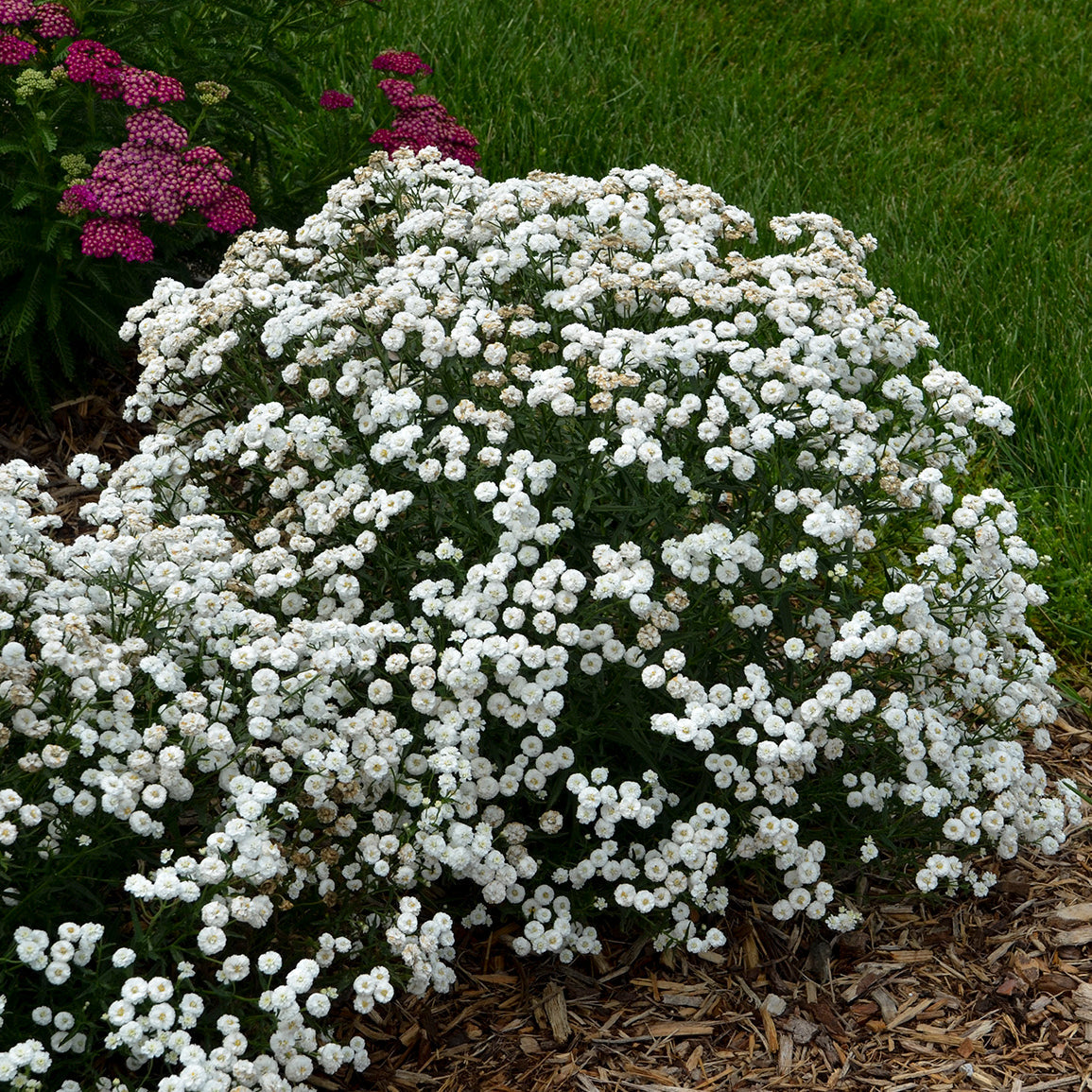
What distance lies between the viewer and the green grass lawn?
17.5 ft

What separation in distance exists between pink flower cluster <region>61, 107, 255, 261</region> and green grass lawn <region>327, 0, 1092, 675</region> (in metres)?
2.03

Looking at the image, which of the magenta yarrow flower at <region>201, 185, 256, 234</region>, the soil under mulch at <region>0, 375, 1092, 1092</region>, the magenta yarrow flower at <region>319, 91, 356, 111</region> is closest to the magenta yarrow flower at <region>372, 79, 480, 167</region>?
the magenta yarrow flower at <region>319, 91, 356, 111</region>

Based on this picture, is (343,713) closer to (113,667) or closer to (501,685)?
(501,685)

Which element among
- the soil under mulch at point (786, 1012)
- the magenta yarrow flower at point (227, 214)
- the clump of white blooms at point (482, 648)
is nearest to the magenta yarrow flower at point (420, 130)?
the magenta yarrow flower at point (227, 214)

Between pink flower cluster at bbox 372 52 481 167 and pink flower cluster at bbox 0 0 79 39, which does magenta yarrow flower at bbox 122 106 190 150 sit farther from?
pink flower cluster at bbox 372 52 481 167

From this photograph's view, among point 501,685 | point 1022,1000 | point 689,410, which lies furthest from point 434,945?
point 1022,1000

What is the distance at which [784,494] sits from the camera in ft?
9.82

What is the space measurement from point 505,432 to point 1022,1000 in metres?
2.05

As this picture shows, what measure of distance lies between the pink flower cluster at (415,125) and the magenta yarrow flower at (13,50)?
1221 mm

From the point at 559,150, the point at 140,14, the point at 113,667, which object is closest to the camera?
the point at 113,667

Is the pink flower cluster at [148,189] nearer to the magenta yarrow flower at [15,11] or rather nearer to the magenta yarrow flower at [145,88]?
the magenta yarrow flower at [145,88]

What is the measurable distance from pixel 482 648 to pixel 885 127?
18.1 ft

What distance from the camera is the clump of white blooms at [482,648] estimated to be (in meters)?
2.64

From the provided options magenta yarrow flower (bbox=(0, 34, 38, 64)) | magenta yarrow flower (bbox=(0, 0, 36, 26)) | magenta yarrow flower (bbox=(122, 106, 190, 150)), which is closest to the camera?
magenta yarrow flower (bbox=(0, 34, 38, 64))
